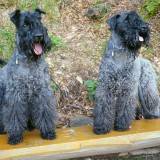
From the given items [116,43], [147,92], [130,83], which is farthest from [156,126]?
[116,43]

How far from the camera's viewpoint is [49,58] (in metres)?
7.01

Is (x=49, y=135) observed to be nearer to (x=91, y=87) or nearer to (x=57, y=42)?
(x=91, y=87)

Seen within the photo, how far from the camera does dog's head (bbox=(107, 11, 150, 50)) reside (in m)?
4.76

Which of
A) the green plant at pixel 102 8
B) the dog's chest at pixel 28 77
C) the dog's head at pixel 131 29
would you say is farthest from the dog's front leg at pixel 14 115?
the green plant at pixel 102 8

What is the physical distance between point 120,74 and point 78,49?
232 cm

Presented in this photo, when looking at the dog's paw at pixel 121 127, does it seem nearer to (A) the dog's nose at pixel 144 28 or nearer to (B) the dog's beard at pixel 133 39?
(B) the dog's beard at pixel 133 39

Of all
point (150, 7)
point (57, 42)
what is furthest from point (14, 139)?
point (150, 7)

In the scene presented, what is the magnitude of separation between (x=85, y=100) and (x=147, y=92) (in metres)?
1.34

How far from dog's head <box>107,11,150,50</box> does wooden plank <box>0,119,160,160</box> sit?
1.21 meters

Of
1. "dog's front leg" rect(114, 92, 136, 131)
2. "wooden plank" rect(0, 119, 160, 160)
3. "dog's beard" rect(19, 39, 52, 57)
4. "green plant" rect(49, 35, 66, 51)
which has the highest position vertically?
"dog's beard" rect(19, 39, 52, 57)

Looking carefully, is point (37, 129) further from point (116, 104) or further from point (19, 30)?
point (19, 30)

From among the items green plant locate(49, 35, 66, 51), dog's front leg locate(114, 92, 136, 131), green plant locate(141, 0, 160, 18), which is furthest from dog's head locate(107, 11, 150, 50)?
green plant locate(141, 0, 160, 18)

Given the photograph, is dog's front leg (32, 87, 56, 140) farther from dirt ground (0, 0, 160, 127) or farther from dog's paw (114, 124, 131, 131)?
dirt ground (0, 0, 160, 127)

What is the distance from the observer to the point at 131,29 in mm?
4781
